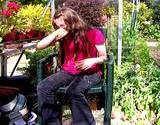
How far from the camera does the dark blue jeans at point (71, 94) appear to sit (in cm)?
473

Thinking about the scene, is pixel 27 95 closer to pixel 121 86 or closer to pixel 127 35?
pixel 121 86

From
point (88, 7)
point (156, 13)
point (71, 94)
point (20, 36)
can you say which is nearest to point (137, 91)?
point (71, 94)

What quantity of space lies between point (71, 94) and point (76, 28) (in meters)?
0.64

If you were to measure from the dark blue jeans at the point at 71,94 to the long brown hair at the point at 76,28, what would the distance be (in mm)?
261

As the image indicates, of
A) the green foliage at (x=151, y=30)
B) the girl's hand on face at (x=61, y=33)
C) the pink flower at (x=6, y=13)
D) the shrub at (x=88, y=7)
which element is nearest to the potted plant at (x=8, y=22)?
the pink flower at (x=6, y=13)

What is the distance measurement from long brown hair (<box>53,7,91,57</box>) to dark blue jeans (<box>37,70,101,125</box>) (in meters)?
0.26

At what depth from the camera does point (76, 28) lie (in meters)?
4.85

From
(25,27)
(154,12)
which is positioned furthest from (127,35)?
(154,12)

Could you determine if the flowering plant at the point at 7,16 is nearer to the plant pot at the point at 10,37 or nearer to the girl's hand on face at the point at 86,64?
the plant pot at the point at 10,37

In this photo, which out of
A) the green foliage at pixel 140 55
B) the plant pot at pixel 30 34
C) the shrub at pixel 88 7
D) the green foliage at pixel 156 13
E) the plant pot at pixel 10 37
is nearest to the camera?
the plant pot at pixel 10 37

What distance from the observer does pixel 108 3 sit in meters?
11.8

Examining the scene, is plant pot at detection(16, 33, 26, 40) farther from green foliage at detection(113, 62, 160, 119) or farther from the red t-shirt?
green foliage at detection(113, 62, 160, 119)

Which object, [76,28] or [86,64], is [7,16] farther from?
[86,64]

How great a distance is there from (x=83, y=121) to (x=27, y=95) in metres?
0.96
